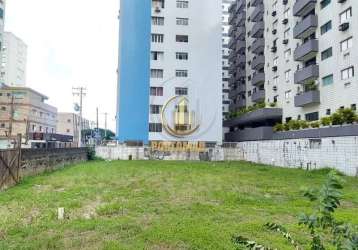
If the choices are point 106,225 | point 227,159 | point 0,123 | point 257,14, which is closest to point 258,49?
point 257,14

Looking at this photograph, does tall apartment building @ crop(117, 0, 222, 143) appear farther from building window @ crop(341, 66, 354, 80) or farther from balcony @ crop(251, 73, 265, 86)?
building window @ crop(341, 66, 354, 80)

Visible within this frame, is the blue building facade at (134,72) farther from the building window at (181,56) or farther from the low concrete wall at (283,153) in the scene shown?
the building window at (181,56)

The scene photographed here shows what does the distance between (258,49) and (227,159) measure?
15.3 meters

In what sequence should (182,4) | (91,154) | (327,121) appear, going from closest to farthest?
(327,121) < (91,154) < (182,4)

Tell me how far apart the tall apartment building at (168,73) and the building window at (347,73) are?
21.0m

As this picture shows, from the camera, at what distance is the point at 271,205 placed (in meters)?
12.5

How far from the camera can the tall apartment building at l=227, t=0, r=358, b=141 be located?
3055cm

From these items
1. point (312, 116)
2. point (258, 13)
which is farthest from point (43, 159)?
point (258, 13)

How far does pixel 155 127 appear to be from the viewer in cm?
4853

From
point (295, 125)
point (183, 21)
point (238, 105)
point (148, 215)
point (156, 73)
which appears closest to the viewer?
point (148, 215)

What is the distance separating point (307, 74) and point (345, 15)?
658cm

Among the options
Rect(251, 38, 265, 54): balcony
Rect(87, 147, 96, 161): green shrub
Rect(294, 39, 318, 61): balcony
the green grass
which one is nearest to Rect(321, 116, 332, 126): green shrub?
Rect(294, 39, 318, 61): balcony

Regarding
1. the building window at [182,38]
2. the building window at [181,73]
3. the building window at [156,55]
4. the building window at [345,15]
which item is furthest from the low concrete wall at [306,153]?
the building window at [182,38]

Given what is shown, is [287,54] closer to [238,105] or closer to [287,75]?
[287,75]
